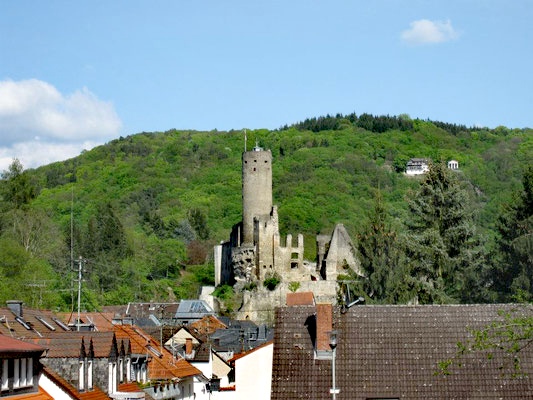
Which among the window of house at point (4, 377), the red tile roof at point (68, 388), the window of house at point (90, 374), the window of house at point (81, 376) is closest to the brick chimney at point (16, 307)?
the window of house at point (90, 374)

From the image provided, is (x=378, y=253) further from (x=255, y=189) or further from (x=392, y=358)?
(x=255, y=189)

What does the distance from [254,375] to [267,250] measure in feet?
256

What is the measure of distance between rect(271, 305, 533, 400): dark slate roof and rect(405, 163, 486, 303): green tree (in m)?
27.8

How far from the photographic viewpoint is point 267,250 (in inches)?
4515

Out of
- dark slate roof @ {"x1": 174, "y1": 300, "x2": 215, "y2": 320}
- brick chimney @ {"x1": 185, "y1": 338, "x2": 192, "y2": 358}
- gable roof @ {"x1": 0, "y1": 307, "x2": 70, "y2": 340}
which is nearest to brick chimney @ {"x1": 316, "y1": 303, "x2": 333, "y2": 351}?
gable roof @ {"x1": 0, "y1": 307, "x2": 70, "y2": 340}

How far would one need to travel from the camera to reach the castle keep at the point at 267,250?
113 metres

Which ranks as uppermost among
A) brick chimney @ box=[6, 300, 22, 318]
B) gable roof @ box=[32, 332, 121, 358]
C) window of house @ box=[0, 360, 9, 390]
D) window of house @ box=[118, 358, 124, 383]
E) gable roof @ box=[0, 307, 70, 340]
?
brick chimney @ box=[6, 300, 22, 318]

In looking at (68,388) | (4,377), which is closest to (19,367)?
(4,377)

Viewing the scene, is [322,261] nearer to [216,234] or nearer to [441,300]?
[441,300]

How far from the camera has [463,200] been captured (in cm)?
6312

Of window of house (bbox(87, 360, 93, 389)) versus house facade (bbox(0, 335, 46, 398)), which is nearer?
house facade (bbox(0, 335, 46, 398))

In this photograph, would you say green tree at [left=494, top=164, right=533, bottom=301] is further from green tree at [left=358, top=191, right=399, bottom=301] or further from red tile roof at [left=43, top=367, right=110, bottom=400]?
red tile roof at [left=43, top=367, right=110, bottom=400]

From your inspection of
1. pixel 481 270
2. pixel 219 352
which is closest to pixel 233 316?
pixel 219 352

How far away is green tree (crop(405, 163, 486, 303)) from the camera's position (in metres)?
60.9
